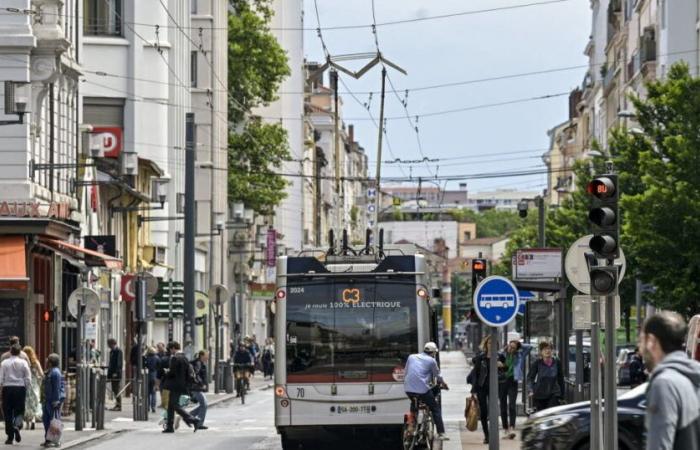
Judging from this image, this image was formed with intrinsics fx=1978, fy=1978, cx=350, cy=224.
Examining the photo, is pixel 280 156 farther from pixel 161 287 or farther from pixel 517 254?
pixel 517 254

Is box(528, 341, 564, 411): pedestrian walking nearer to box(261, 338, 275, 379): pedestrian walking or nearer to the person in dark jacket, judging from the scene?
the person in dark jacket

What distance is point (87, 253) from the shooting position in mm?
43781

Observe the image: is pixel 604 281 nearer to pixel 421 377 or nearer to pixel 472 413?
pixel 421 377

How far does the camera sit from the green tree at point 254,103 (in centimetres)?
8219

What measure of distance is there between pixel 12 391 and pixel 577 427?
560 inches

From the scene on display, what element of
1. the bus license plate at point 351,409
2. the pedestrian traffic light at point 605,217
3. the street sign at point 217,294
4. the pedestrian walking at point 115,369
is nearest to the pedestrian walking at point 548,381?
the bus license plate at point 351,409

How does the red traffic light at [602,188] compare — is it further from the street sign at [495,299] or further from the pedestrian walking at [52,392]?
the pedestrian walking at [52,392]

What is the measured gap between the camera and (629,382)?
1813 inches

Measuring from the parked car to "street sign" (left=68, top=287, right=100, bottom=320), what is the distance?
16.6m

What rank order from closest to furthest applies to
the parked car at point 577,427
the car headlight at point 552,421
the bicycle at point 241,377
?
1. the parked car at point 577,427
2. the car headlight at point 552,421
3. the bicycle at point 241,377

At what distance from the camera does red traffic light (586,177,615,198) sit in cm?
1984

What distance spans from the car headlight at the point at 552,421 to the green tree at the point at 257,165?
60.8 metres

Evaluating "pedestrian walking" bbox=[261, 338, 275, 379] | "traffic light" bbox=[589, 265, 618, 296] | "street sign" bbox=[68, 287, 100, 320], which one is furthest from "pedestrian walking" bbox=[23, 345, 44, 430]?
"pedestrian walking" bbox=[261, 338, 275, 379]

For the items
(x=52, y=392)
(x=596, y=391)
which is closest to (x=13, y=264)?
(x=52, y=392)
